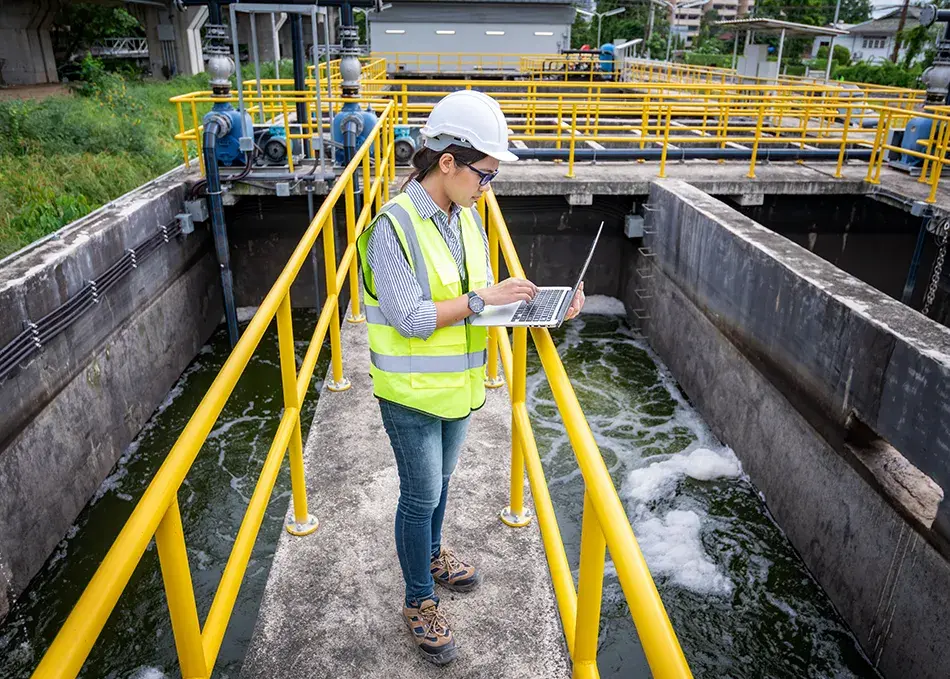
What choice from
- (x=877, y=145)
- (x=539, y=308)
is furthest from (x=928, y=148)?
(x=539, y=308)

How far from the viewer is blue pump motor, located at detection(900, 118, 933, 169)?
1000 centimetres

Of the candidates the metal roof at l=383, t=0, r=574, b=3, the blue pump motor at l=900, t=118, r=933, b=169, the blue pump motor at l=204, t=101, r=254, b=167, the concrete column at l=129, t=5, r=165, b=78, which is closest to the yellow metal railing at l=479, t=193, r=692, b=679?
the blue pump motor at l=204, t=101, r=254, b=167

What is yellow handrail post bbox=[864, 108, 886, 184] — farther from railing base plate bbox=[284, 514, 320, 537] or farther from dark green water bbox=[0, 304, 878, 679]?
railing base plate bbox=[284, 514, 320, 537]

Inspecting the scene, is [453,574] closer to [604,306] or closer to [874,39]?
[604,306]

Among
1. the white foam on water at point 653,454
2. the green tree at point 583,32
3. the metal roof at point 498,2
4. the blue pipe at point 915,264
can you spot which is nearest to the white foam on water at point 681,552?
the white foam on water at point 653,454

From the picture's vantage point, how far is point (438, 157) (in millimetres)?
1932

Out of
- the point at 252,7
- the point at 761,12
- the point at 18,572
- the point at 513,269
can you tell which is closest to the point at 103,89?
the point at 252,7

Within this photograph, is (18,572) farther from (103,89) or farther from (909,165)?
(103,89)

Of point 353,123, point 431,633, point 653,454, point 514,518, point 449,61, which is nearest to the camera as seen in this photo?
Answer: point 431,633

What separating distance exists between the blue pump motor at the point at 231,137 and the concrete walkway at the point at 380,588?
623 cm

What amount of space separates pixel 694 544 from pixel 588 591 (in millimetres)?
4382

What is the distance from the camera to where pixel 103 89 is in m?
17.9

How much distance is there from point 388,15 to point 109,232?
20459 millimetres

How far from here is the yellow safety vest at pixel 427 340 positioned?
Answer: 75.7 inches
